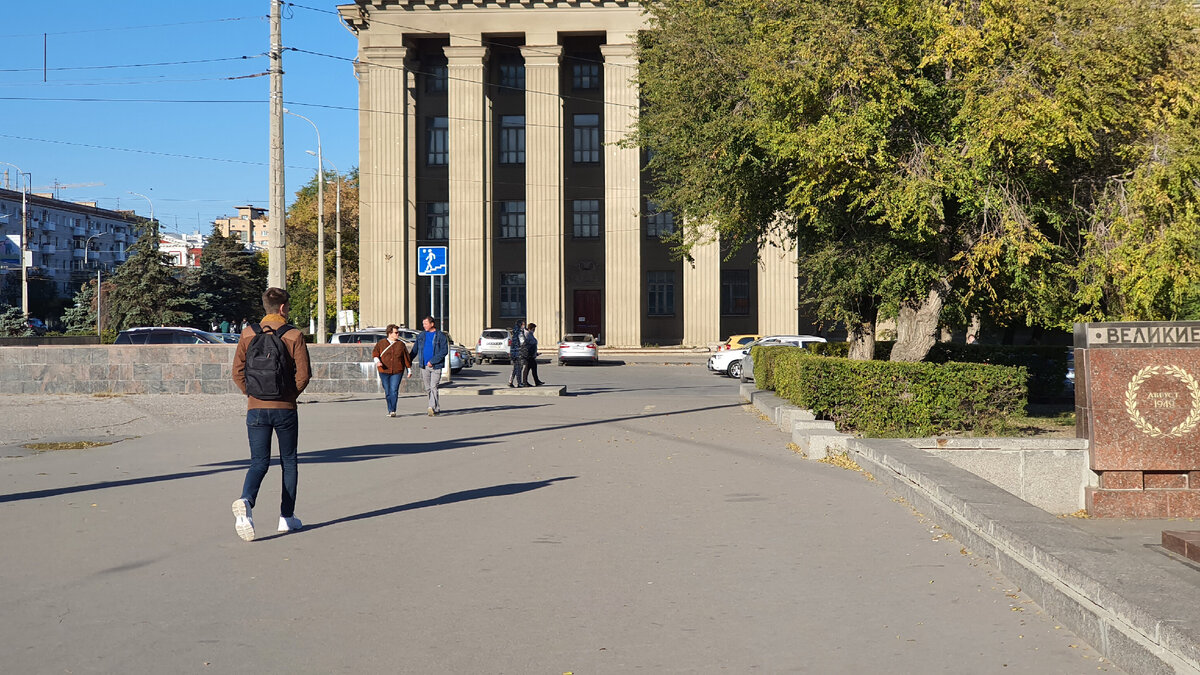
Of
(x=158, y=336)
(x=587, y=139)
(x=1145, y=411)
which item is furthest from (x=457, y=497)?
(x=587, y=139)

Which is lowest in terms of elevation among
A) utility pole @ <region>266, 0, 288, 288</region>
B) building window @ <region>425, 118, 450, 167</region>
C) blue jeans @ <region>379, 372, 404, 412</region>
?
blue jeans @ <region>379, 372, 404, 412</region>

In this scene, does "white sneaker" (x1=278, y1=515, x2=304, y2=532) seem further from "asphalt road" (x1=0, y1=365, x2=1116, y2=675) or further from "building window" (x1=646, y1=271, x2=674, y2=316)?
"building window" (x1=646, y1=271, x2=674, y2=316)

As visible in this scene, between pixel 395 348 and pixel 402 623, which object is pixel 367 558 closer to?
pixel 402 623

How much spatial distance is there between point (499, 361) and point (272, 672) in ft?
147

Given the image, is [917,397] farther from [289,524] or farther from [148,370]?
[148,370]

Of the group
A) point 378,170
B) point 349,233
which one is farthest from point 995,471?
point 349,233

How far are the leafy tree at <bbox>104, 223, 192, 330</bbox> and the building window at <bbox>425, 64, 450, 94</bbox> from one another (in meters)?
17.1

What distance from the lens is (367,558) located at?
319 inches

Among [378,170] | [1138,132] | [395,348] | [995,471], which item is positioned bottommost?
[995,471]

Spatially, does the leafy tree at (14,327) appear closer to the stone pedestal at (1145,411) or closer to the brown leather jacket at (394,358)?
the brown leather jacket at (394,358)

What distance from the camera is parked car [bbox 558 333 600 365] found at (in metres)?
46.5

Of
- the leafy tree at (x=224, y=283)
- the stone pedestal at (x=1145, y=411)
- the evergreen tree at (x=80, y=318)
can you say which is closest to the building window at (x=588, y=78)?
the leafy tree at (x=224, y=283)

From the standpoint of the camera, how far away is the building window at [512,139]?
184ft

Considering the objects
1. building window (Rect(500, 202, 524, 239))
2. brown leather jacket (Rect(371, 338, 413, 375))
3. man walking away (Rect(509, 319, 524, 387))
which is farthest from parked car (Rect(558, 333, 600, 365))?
brown leather jacket (Rect(371, 338, 413, 375))
